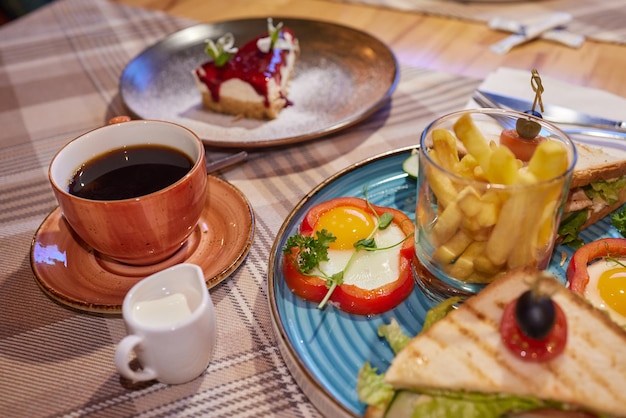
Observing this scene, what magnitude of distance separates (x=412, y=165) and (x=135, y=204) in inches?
35.9

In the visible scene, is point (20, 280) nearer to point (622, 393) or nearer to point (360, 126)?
point (360, 126)

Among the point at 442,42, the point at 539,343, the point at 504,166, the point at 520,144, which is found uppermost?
the point at 504,166

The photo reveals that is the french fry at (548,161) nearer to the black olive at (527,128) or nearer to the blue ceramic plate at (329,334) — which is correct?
the black olive at (527,128)

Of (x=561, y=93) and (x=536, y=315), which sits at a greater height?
(x=536, y=315)

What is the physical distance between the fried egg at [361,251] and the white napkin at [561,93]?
954 mm

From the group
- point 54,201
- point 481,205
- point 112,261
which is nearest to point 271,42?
point 54,201

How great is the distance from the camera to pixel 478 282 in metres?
1.33

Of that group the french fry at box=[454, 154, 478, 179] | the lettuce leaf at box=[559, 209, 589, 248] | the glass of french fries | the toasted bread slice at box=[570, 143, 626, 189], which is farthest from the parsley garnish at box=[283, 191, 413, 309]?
Answer: the toasted bread slice at box=[570, 143, 626, 189]

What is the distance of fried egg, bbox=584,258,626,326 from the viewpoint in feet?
4.18

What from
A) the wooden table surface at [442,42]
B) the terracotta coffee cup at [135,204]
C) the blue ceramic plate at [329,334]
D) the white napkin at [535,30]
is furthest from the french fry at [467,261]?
the white napkin at [535,30]

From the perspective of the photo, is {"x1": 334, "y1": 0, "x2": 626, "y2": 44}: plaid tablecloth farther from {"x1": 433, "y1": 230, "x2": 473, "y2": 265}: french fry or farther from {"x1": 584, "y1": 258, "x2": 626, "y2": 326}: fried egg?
{"x1": 433, "y1": 230, "x2": 473, "y2": 265}: french fry

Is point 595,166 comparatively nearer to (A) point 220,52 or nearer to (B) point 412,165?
(B) point 412,165

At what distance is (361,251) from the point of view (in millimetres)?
1450

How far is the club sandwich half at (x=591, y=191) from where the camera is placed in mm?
1516
